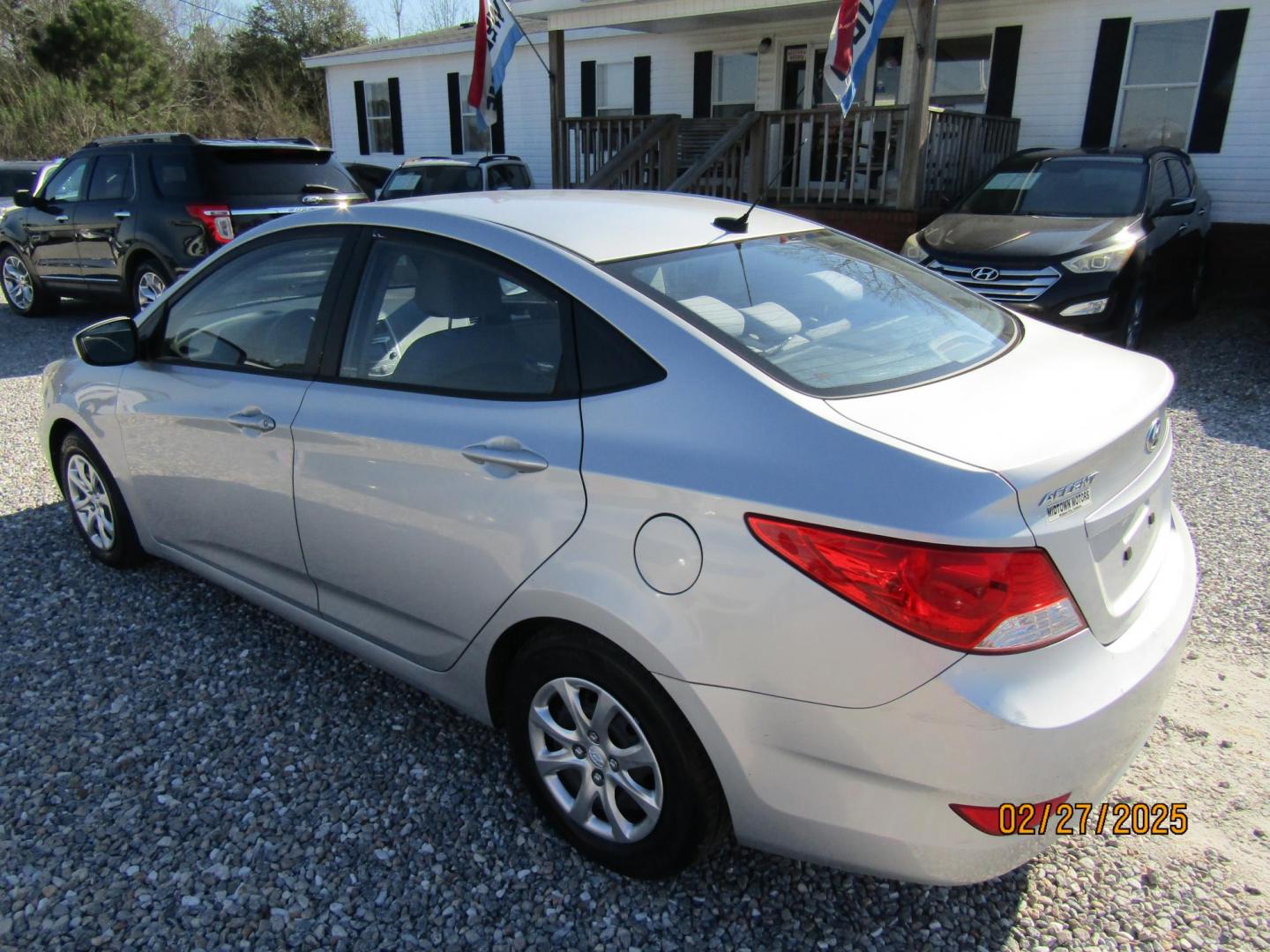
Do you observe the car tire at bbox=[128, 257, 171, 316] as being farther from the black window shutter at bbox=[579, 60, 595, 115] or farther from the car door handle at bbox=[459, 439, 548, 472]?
the black window shutter at bbox=[579, 60, 595, 115]

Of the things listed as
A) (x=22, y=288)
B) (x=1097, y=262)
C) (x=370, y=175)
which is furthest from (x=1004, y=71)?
(x=370, y=175)

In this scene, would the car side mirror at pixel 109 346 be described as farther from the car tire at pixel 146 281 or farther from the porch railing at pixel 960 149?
the porch railing at pixel 960 149

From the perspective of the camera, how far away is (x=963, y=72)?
39.7 feet

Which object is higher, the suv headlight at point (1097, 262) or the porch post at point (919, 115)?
the porch post at point (919, 115)

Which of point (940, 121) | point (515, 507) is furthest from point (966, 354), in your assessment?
point (940, 121)

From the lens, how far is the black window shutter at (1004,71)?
1149 cm

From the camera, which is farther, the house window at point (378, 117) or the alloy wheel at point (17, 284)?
the house window at point (378, 117)

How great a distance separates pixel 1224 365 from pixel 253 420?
792 cm

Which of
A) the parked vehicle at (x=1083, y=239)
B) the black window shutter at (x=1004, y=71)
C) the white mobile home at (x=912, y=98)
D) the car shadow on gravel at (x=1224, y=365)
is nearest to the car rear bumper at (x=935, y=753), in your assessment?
the car shadow on gravel at (x=1224, y=365)

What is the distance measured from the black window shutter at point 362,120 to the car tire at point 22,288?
38.9ft

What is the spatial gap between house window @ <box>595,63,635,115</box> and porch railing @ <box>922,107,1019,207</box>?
6.52 meters

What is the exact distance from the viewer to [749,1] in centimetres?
1100

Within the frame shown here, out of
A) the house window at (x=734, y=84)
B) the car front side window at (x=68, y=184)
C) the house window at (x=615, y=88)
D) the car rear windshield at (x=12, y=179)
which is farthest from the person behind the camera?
the car rear windshield at (x=12, y=179)

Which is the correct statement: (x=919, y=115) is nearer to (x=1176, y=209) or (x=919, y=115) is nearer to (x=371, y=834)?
(x=1176, y=209)
